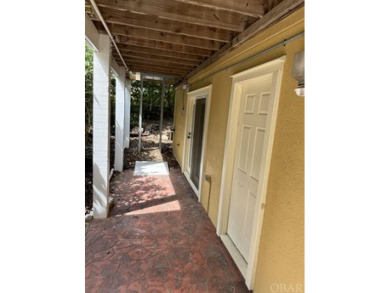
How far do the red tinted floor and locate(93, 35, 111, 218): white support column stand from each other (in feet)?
1.14

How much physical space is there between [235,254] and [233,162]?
1162 mm

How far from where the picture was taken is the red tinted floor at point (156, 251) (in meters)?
2.13

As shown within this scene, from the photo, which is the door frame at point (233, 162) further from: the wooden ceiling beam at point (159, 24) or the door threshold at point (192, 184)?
the door threshold at point (192, 184)

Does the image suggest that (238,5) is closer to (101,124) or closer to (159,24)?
(159,24)

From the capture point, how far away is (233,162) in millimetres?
2844

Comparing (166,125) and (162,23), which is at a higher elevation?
(162,23)

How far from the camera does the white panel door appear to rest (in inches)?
87.3

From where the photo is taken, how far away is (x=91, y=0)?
1.92 meters

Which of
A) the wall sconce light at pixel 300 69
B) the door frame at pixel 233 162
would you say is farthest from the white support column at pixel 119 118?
the wall sconce light at pixel 300 69

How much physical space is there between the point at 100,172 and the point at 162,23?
2.25 metres
